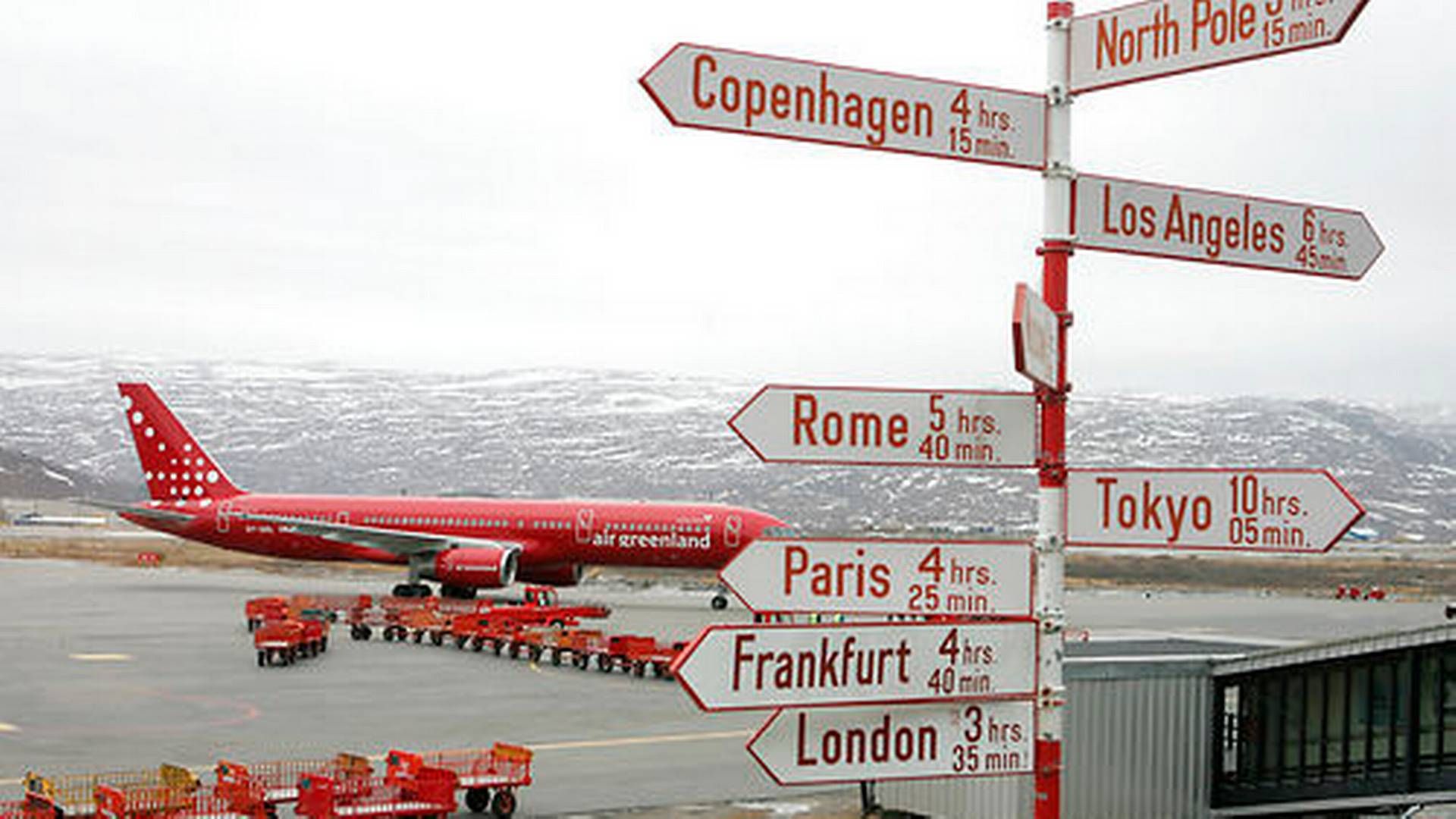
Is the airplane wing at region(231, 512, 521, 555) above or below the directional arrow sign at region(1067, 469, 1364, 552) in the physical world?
below

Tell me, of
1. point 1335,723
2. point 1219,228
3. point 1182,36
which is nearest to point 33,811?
point 1335,723

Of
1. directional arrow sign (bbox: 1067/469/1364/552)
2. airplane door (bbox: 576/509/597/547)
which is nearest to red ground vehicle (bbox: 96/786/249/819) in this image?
directional arrow sign (bbox: 1067/469/1364/552)

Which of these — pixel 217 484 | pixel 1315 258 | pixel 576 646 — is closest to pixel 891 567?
pixel 1315 258

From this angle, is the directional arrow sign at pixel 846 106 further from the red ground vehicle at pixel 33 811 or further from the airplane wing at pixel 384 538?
the airplane wing at pixel 384 538

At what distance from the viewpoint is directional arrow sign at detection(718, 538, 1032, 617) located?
7512 mm

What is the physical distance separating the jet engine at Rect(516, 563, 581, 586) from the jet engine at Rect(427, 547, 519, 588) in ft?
9.18

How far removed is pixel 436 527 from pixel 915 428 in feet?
171

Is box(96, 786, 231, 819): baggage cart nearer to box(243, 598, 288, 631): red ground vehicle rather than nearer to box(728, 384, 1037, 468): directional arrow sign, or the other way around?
box(728, 384, 1037, 468): directional arrow sign

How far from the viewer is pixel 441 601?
54.3 m

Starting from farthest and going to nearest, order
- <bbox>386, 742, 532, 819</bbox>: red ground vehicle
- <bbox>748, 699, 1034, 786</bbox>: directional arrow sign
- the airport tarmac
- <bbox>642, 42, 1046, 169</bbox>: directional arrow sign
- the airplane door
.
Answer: the airplane door → the airport tarmac → <bbox>386, 742, 532, 819</bbox>: red ground vehicle → <bbox>642, 42, 1046, 169</bbox>: directional arrow sign → <bbox>748, 699, 1034, 786</bbox>: directional arrow sign

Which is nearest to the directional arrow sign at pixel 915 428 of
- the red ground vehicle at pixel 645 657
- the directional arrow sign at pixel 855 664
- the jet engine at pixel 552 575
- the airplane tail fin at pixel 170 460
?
the directional arrow sign at pixel 855 664

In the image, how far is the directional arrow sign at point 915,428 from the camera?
25.1ft

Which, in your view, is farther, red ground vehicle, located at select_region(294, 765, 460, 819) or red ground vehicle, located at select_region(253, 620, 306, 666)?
red ground vehicle, located at select_region(253, 620, 306, 666)

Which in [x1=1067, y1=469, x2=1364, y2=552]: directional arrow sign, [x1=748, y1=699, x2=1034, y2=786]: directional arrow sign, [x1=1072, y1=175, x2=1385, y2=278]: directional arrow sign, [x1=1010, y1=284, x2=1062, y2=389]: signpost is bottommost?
[x1=748, y1=699, x2=1034, y2=786]: directional arrow sign
